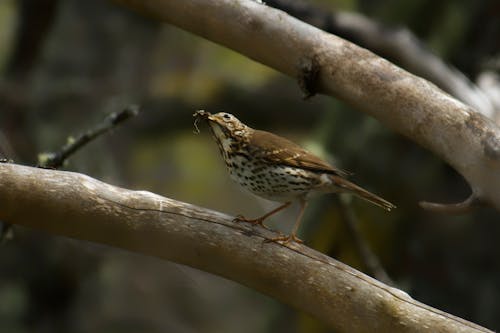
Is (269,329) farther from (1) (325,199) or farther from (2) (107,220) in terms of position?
(2) (107,220)

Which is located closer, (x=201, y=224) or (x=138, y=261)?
(x=201, y=224)

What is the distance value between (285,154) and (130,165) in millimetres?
4925

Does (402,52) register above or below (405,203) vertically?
above

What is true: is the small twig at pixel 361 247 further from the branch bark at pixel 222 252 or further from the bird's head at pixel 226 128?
the branch bark at pixel 222 252

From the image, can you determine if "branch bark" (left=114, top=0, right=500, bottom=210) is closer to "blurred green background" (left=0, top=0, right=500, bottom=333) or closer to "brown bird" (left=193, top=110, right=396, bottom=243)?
"brown bird" (left=193, top=110, right=396, bottom=243)

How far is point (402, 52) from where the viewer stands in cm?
610

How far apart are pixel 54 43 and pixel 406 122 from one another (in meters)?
5.47

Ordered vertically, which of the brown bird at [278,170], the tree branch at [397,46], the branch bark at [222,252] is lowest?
the branch bark at [222,252]

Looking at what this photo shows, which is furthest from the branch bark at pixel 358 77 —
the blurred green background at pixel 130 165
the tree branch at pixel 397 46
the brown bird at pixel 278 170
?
the blurred green background at pixel 130 165

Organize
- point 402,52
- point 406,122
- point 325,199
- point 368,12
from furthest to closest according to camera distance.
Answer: point 368,12
point 325,199
point 402,52
point 406,122

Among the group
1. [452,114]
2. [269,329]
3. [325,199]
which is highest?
[325,199]

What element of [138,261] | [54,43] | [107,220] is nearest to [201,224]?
[107,220]

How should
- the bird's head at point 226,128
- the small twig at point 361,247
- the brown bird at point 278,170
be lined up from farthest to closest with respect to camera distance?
1. the small twig at point 361,247
2. the bird's head at point 226,128
3. the brown bird at point 278,170

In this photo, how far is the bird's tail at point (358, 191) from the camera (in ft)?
13.8
